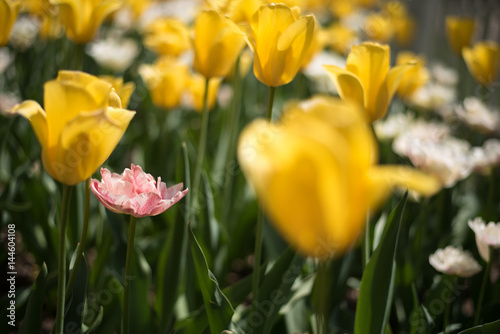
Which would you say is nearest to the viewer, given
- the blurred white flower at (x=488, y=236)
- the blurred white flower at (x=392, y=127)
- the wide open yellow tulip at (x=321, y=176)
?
the wide open yellow tulip at (x=321, y=176)

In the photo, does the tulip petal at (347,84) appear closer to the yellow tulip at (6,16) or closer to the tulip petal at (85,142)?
the tulip petal at (85,142)

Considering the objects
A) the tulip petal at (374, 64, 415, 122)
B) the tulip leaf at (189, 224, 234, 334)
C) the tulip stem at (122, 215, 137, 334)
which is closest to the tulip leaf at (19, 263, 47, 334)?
the tulip stem at (122, 215, 137, 334)

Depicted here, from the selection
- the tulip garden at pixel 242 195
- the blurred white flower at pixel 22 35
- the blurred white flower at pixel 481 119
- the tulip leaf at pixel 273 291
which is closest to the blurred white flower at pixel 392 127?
the tulip garden at pixel 242 195

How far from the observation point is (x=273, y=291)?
3.24 ft

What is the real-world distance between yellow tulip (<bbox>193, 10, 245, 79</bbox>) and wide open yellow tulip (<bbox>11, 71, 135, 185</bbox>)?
1.51 ft

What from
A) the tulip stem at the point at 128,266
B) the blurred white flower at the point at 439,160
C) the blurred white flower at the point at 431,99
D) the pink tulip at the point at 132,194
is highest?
the pink tulip at the point at 132,194

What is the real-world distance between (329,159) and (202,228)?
3.05 feet

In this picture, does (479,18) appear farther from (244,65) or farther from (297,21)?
(297,21)

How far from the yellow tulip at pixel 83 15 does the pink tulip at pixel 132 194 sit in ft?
2.08

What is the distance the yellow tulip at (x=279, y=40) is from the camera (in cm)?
83

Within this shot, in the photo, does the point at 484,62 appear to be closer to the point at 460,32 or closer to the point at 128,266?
the point at 460,32

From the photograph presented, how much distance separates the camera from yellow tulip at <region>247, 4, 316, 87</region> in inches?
32.8

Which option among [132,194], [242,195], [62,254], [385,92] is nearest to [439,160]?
[385,92]

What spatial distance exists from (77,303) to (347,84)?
24.5 inches
